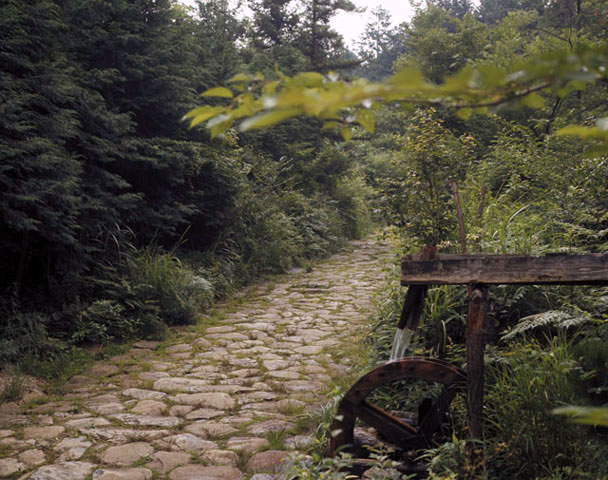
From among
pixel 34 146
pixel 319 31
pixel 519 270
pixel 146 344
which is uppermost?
pixel 319 31

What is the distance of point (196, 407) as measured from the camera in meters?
3.85

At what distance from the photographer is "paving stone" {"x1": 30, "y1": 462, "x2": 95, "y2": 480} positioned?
2743mm

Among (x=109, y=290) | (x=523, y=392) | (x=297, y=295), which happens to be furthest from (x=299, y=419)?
(x=297, y=295)

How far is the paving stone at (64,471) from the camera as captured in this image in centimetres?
274

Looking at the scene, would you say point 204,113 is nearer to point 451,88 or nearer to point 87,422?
point 451,88

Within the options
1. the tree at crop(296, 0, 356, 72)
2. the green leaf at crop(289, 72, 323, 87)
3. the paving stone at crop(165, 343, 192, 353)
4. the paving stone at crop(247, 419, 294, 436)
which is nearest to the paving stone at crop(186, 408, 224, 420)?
the paving stone at crop(247, 419, 294, 436)

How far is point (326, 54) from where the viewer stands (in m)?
15.6

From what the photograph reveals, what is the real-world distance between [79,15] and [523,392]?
6.30 meters

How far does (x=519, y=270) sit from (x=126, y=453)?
2517 mm

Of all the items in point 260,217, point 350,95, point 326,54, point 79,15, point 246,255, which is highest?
point 326,54

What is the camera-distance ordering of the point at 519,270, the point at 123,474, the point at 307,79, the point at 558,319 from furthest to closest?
the point at 558,319 → the point at 123,474 → the point at 519,270 → the point at 307,79

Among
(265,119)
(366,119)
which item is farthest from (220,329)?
(265,119)

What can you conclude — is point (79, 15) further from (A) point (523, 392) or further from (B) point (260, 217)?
(A) point (523, 392)

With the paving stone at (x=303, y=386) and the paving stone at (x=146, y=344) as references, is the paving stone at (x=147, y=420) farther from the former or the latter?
the paving stone at (x=146, y=344)
